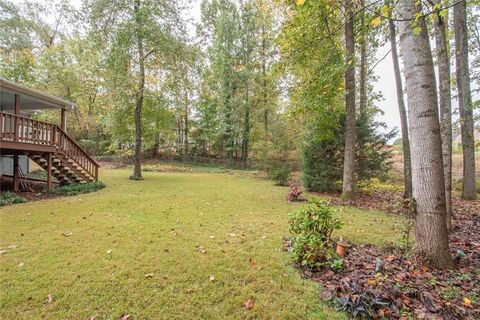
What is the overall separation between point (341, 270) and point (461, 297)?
1108 millimetres

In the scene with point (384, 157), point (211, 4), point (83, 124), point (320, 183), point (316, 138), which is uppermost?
point (211, 4)

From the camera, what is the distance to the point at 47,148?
8.32 m

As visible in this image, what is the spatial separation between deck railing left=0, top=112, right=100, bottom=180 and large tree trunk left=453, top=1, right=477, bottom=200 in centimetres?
1415

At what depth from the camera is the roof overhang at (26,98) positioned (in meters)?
7.79

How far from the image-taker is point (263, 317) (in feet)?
7.10

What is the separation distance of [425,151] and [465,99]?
767 centimetres

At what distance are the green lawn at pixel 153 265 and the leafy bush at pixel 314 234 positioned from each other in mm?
282

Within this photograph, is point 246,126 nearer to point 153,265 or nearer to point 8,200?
point 8,200

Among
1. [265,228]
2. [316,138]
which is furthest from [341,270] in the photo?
[316,138]

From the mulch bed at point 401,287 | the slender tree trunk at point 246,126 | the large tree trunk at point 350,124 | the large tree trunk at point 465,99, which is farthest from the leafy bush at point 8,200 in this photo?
the slender tree trunk at point 246,126

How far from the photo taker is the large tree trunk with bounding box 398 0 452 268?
2863 mm

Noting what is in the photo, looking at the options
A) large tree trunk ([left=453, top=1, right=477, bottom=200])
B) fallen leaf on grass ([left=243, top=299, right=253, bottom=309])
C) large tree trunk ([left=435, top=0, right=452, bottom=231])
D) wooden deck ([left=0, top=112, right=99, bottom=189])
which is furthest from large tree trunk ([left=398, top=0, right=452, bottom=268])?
wooden deck ([left=0, top=112, right=99, bottom=189])

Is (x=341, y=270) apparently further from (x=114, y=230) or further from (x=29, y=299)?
(x=114, y=230)

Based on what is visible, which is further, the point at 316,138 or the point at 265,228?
the point at 316,138
